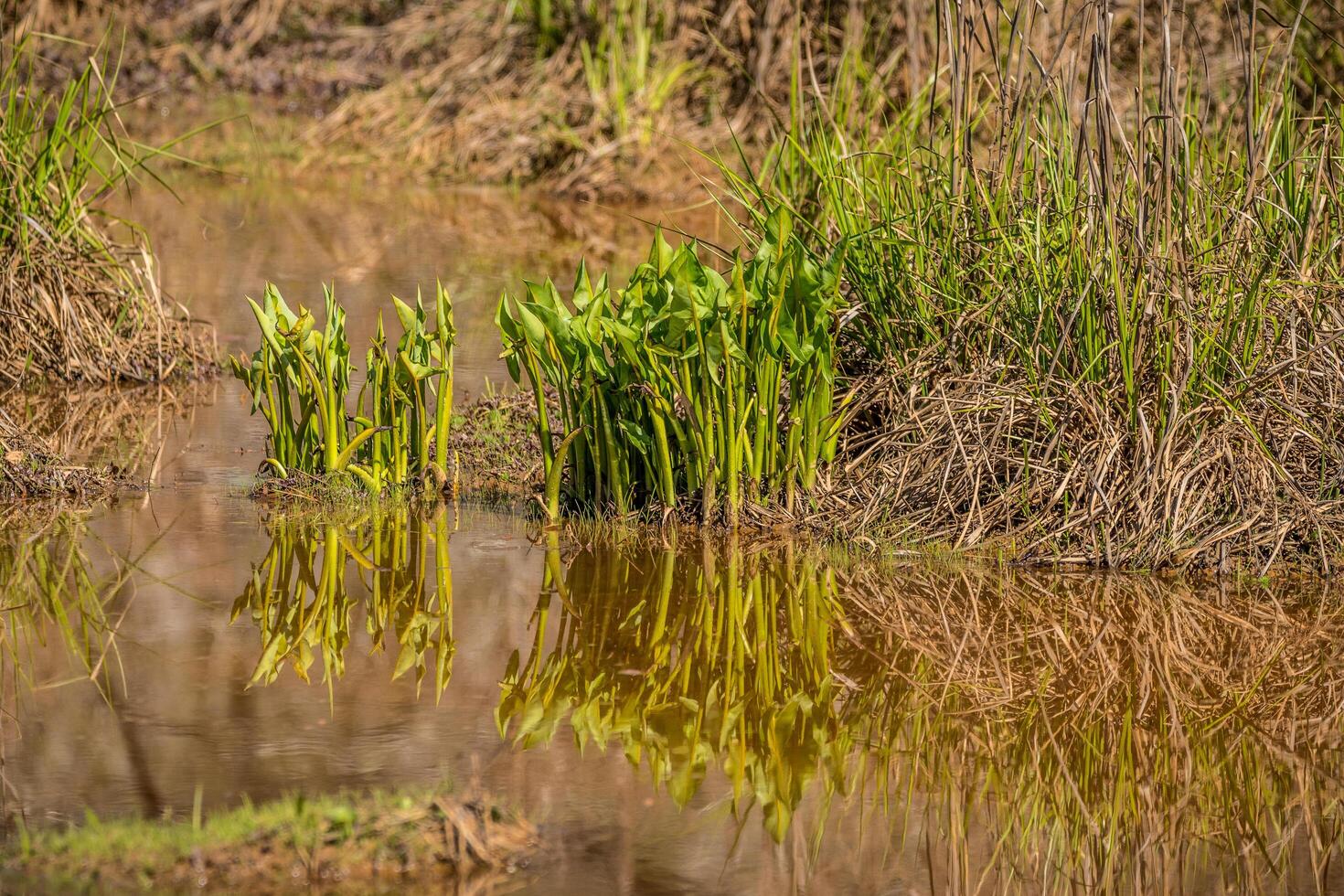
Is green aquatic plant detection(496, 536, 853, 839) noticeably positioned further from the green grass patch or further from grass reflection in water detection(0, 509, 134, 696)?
grass reflection in water detection(0, 509, 134, 696)

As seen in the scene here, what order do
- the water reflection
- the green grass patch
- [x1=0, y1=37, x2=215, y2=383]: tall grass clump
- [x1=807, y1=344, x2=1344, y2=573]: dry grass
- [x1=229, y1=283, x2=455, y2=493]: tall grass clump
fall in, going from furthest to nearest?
→ [x1=0, y1=37, x2=215, y2=383]: tall grass clump
[x1=229, y1=283, x2=455, y2=493]: tall grass clump
[x1=807, y1=344, x2=1344, y2=573]: dry grass
the water reflection
the green grass patch

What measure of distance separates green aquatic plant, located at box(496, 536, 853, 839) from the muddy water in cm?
1

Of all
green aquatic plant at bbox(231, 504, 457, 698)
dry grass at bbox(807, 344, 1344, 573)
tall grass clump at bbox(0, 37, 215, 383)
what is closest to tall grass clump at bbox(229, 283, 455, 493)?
green aquatic plant at bbox(231, 504, 457, 698)

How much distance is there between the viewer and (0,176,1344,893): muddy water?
3.32 meters

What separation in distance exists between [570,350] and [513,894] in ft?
7.83

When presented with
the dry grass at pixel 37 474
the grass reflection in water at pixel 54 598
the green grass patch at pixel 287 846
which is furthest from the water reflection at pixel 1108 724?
the dry grass at pixel 37 474

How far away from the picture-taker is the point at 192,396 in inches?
277

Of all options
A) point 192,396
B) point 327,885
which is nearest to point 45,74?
point 192,396

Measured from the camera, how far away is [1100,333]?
5.14m

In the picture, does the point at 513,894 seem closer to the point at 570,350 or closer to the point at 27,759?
the point at 27,759

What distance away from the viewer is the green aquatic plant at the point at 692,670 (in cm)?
370

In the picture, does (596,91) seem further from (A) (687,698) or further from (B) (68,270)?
(A) (687,698)

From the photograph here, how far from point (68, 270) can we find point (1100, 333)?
4255mm

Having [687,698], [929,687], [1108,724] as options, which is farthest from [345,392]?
[1108,724]
